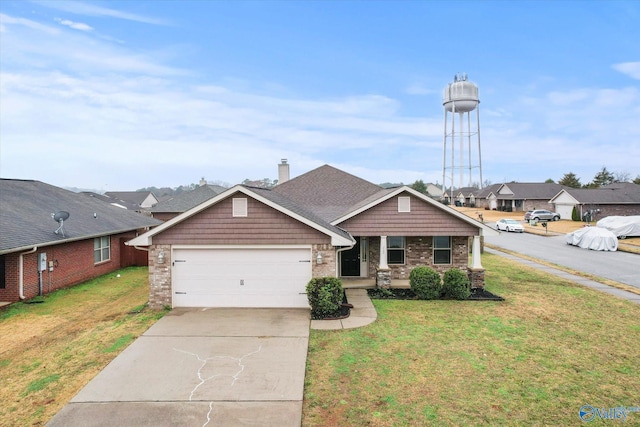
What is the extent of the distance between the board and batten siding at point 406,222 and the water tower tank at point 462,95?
54529 millimetres

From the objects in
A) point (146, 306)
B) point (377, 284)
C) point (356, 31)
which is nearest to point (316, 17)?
point (356, 31)

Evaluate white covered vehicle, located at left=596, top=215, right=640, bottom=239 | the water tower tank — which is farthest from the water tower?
white covered vehicle, located at left=596, top=215, right=640, bottom=239

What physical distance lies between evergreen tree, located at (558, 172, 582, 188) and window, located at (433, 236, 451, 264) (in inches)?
2932

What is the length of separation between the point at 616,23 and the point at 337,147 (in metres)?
21.4

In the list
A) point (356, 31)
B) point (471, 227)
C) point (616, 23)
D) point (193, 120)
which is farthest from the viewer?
point (193, 120)

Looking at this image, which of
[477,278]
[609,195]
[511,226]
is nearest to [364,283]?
[477,278]

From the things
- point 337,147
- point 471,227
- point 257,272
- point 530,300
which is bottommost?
point 530,300

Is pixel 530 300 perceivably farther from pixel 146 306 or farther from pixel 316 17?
pixel 316 17

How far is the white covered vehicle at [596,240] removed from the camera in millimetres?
27156

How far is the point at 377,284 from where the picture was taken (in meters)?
15.0

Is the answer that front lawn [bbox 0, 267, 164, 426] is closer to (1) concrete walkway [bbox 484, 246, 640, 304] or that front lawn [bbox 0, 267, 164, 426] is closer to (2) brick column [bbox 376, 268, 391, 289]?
(2) brick column [bbox 376, 268, 391, 289]

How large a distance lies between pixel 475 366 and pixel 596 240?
25710mm

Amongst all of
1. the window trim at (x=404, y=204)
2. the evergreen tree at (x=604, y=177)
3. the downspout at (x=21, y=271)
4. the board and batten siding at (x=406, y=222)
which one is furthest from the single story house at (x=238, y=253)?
the evergreen tree at (x=604, y=177)

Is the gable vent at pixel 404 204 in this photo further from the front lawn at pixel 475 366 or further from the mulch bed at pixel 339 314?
the mulch bed at pixel 339 314
